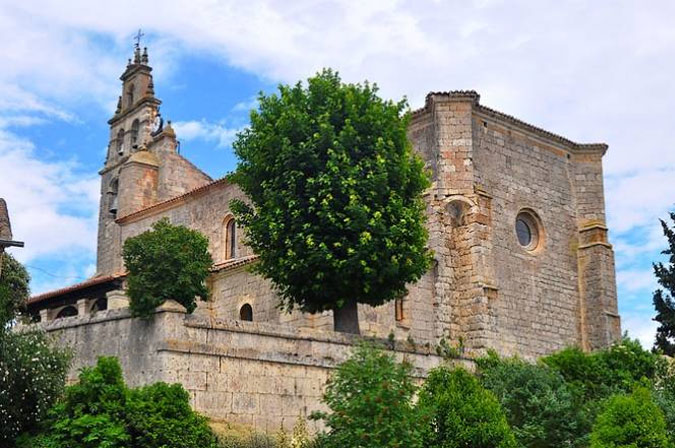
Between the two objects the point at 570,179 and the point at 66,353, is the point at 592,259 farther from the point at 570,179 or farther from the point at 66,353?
the point at 66,353

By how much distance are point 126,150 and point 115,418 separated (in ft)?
103

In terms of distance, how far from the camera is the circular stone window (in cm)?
3064

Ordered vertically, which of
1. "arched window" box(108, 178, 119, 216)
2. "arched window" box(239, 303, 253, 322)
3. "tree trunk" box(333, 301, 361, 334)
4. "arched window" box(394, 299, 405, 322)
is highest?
"arched window" box(108, 178, 119, 216)

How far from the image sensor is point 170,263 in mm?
23938

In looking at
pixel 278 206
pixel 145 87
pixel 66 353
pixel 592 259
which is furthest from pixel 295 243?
pixel 145 87

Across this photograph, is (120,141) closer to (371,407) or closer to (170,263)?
(170,263)

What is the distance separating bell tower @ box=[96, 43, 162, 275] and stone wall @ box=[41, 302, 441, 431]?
22443 mm

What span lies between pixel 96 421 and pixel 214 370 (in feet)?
10.2

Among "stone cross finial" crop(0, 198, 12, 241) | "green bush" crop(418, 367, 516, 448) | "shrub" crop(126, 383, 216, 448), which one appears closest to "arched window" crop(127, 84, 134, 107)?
"stone cross finial" crop(0, 198, 12, 241)

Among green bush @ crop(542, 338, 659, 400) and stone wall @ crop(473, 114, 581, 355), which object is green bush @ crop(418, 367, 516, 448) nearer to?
green bush @ crop(542, 338, 659, 400)

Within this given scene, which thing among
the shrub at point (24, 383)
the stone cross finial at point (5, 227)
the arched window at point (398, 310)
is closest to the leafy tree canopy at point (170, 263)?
the stone cross finial at point (5, 227)

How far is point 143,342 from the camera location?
18984mm

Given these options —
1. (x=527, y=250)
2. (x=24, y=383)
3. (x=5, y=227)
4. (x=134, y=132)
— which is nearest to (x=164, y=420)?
(x=24, y=383)

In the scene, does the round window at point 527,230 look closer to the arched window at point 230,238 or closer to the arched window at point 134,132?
the arched window at point 230,238
